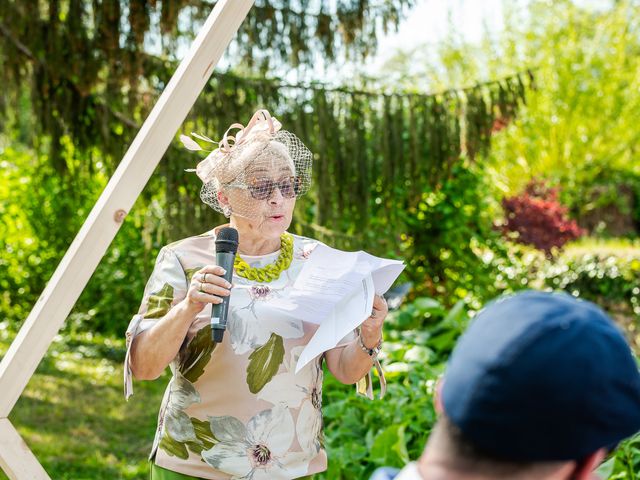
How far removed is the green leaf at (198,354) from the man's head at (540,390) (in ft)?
3.75

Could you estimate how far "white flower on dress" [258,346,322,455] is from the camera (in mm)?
2135

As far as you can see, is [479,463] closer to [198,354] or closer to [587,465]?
[587,465]

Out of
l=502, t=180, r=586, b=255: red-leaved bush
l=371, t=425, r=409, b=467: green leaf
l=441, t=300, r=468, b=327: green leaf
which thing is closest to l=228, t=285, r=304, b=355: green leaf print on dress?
l=371, t=425, r=409, b=467: green leaf

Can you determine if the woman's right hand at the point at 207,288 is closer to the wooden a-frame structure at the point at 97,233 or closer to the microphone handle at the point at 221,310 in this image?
the microphone handle at the point at 221,310

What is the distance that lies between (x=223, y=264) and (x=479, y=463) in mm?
1053

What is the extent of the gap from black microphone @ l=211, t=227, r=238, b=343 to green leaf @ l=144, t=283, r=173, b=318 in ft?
0.54

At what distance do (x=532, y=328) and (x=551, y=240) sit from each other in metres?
7.82

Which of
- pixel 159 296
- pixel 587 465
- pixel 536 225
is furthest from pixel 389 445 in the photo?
pixel 536 225

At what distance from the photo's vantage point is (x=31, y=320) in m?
2.25

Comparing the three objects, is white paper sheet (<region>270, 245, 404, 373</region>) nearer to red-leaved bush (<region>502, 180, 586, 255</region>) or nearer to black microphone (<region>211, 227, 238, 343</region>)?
black microphone (<region>211, 227, 238, 343</region>)

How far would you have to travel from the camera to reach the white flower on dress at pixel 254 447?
83.1 inches

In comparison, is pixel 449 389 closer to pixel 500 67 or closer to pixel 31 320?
pixel 31 320

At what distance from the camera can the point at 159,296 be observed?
84.0 inches

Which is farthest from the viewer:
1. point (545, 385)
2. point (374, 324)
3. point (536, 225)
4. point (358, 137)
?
point (536, 225)
